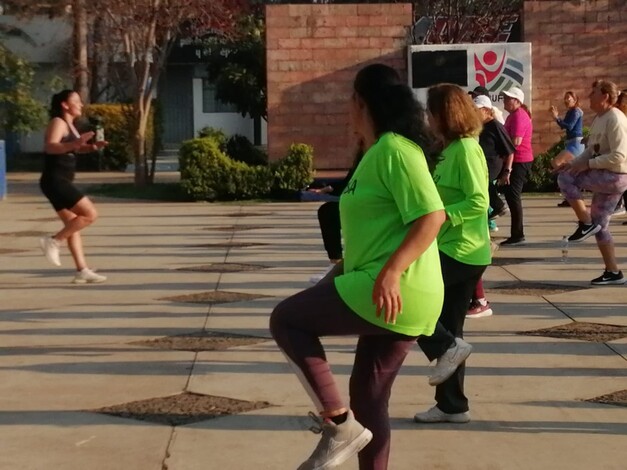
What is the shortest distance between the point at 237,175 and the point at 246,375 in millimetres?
14528

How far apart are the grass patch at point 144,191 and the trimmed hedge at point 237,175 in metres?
0.49

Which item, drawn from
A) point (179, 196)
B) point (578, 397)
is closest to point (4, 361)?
point (578, 397)

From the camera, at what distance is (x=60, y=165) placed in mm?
11445

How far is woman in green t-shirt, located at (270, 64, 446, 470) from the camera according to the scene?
4.51 m

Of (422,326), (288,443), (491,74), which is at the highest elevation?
(491,74)

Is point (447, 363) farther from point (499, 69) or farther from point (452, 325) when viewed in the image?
point (499, 69)

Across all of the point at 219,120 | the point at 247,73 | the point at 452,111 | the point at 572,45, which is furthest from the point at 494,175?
the point at 219,120

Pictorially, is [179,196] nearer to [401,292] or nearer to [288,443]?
[288,443]

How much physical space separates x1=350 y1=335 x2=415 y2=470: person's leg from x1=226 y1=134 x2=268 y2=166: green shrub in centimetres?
2164

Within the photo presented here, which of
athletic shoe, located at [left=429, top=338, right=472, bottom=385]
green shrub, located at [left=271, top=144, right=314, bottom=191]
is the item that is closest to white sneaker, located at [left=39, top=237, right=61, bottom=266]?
athletic shoe, located at [left=429, top=338, right=472, bottom=385]

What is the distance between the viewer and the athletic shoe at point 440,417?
6.21 m

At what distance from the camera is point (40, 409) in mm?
6570

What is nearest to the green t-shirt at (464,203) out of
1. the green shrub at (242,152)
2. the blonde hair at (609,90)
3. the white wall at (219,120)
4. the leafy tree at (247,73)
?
the blonde hair at (609,90)

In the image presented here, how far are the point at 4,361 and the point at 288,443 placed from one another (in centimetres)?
269
